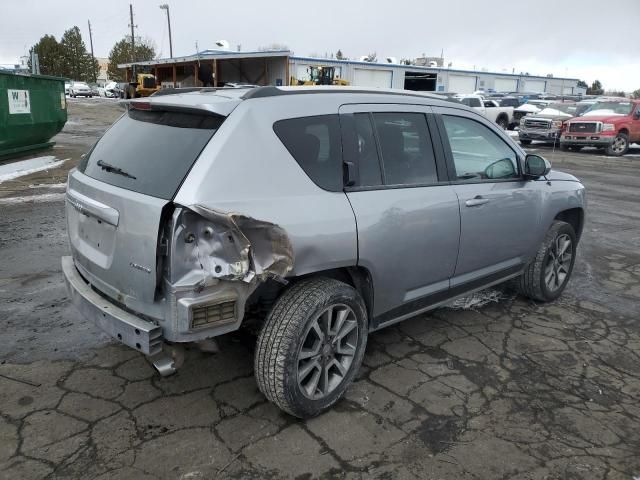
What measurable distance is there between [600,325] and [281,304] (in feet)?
9.92

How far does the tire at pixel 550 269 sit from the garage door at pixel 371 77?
37499 millimetres

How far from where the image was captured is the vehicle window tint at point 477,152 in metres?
3.81

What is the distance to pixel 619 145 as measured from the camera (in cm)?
1903

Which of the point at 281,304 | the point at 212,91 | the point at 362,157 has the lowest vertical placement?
the point at 281,304

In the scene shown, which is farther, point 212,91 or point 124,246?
point 212,91

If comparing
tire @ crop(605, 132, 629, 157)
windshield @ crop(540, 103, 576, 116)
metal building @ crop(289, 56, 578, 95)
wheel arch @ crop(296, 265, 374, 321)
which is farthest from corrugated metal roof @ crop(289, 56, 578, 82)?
wheel arch @ crop(296, 265, 374, 321)

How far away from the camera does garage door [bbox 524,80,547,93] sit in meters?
57.7

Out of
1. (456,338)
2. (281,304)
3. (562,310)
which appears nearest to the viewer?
(281,304)

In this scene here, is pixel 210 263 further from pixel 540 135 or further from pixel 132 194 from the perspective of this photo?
pixel 540 135

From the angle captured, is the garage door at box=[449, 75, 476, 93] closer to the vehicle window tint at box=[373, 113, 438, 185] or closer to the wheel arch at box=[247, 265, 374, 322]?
the vehicle window tint at box=[373, 113, 438, 185]

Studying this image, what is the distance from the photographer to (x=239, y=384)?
10.9ft

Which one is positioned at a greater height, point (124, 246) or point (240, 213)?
point (240, 213)

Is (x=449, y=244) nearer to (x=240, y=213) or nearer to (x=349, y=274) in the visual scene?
(x=349, y=274)

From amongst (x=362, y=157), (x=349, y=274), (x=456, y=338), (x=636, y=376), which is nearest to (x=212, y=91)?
(x=362, y=157)
